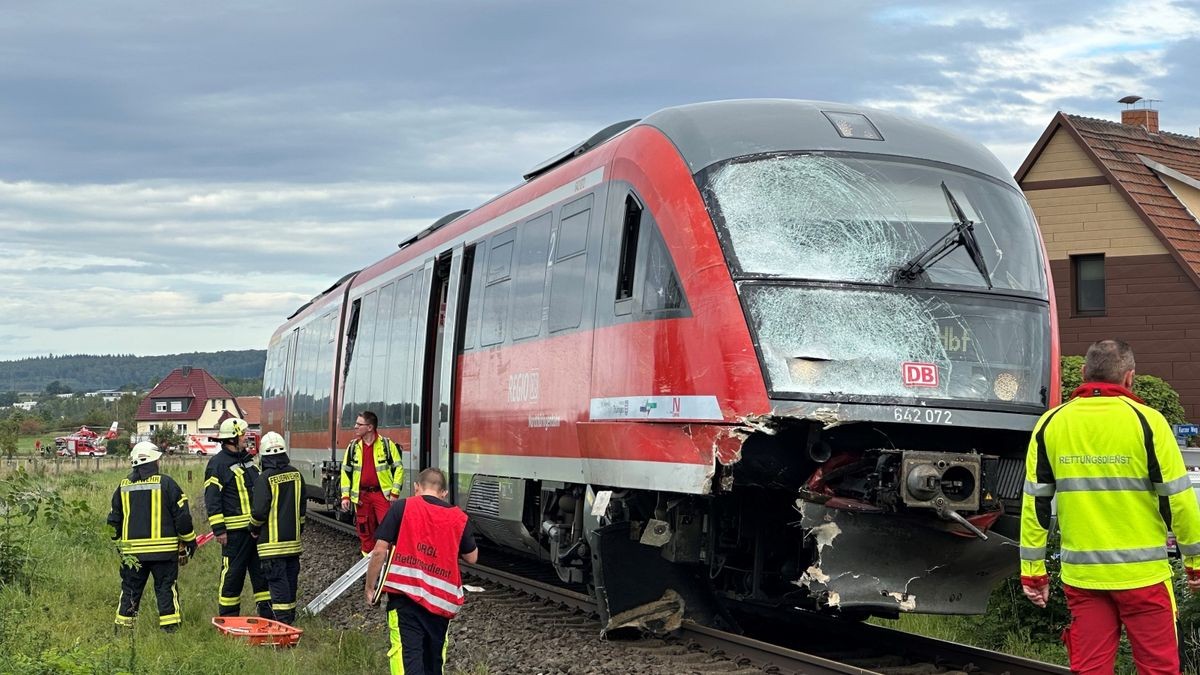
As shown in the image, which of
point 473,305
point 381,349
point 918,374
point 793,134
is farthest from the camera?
point 381,349

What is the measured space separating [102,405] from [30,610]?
139825 millimetres

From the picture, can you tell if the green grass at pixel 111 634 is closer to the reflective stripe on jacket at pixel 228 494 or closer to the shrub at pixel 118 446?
the reflective stripe on jacket at pixel 228 494

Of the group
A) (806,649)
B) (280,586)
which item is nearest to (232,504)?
(280,586)

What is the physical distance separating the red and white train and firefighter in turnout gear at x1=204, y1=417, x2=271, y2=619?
259 centimetres

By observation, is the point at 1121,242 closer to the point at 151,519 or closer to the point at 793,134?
the point at 793,134

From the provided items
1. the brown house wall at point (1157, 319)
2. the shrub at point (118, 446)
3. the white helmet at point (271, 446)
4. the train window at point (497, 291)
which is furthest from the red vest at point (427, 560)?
the shrub at point (118, 446)

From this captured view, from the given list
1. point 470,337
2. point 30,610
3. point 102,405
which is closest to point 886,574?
point 470,337

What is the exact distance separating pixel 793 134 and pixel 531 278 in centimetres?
298

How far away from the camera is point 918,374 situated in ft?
25.2

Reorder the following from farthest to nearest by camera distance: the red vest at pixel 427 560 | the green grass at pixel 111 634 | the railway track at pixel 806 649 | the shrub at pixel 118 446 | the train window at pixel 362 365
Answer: the shrub at pixel 118 446
the train window at pixel 362 365
the green grass at pixel 111 634
the railway track at pixel 806 649
the red vest at pixel 427 560

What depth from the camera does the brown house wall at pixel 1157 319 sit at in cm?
2277

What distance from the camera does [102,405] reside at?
5669 inches

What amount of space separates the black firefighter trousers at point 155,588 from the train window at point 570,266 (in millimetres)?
3615

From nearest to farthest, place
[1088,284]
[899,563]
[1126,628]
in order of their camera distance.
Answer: [1126,628], [899,563], [1088,284]
